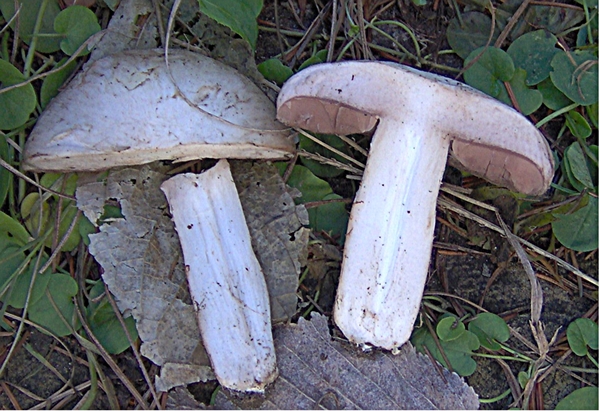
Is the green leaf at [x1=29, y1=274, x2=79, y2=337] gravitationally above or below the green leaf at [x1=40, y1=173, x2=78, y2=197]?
below

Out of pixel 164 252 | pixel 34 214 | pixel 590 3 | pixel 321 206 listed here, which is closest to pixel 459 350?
pixel 321 206

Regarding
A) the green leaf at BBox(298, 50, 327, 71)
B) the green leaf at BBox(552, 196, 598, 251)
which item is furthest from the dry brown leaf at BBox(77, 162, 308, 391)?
the green leaf at BBox(552, 196, 598, 251)

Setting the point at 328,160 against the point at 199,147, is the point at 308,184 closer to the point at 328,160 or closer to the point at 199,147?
the point at 328,160

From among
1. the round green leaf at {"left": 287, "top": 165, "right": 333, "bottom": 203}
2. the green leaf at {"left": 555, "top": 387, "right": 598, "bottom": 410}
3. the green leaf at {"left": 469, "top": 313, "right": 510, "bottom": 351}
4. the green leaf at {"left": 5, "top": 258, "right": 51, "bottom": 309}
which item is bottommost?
the green leaf at {"left": 555, "top": 387, "right": 598, "bottom": 410}

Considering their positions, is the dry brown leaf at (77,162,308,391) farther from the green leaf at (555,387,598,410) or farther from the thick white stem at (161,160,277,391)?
the green leaf at (555,387,598,410)

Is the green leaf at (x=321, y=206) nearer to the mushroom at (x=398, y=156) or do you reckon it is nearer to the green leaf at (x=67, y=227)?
the mushroom at (x=398, y=156)
